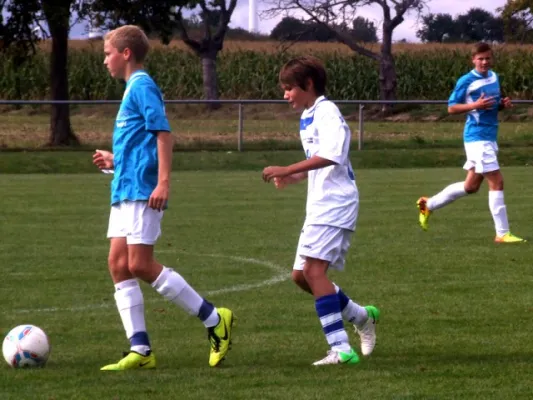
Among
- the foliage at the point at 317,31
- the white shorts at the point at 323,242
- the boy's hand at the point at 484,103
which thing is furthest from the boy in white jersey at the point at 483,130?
the foliage at the point at 317,31

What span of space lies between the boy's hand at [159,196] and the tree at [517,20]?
47180 millimetres

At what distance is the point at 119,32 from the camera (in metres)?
7.00

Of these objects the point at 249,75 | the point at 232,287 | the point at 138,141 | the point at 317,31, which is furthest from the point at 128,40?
the point at 317,31

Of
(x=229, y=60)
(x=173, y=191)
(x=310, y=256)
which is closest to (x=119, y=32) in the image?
(x=310, y=256)

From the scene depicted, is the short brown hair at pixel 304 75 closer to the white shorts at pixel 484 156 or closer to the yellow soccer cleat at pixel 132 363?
the yellow soccer cleat at pixel 132 363

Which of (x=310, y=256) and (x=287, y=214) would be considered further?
(x=287, y=214)

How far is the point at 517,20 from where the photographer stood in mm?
57562

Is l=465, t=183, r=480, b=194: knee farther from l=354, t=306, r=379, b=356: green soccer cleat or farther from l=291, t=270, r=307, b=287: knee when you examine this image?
l=291, t=270, r=307, b=287: knee

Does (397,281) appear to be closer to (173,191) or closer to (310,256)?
(310,256)

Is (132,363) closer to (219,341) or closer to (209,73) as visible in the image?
(219,341)

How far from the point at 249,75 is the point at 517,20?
14.1m

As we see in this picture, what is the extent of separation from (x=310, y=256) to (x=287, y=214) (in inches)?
374

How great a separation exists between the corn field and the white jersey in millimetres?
42068

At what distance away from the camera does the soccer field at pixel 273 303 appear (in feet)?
21.3
